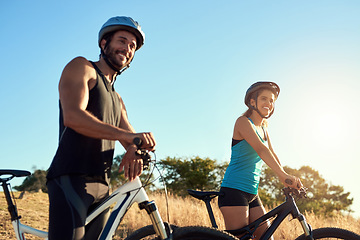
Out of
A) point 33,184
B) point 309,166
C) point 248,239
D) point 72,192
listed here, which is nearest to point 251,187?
point 248,239

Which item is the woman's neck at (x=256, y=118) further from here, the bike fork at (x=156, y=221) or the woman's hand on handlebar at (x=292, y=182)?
the bike fork at (x=156, y=221)

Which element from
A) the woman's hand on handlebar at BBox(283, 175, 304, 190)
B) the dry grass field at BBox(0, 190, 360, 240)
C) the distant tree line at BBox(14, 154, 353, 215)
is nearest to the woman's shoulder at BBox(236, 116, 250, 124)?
the woman's hand on handlebar at BBox(283, 175, 304, 190)

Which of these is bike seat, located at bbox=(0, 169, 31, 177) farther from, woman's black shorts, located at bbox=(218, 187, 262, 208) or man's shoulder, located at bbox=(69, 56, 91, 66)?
woman's black shorts, located at bbox=(218, 187, 262, 208)

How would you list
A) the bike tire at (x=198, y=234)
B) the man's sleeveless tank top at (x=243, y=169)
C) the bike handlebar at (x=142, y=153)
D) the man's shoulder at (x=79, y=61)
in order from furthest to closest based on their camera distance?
the man's sleeveless tank top at (x=243, y=169) → the man's shoulder at (x=79, y=61) → the bike tire at (x=198, y=234) → the bike handlebar at (x=142, y=153)

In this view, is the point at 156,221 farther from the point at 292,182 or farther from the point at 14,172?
the point at 292,182

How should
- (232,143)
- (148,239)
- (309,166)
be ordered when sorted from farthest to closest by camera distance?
(309,166) < (232,143) < (148,239)

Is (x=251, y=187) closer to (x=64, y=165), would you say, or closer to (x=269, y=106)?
(x=269, y=106)

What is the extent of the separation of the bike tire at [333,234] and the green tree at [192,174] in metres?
16.2

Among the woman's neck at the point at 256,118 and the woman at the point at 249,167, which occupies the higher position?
the woman's neck at the point at 256,118

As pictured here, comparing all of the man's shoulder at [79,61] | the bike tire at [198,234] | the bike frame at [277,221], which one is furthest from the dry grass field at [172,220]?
the man's shoulder at [79,61]

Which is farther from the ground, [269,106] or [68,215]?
[269,106]

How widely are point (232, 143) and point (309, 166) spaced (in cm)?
2377

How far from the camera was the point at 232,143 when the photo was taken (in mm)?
3777

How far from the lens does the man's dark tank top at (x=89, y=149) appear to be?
2.21 m
